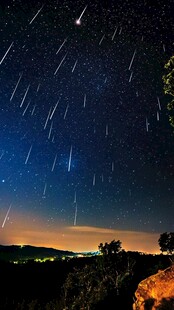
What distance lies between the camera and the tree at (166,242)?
40219 mm

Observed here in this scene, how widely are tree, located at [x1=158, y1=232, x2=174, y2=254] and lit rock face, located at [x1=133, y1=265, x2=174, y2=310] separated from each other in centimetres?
2709

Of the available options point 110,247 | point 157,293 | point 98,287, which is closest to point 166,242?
point 110,247

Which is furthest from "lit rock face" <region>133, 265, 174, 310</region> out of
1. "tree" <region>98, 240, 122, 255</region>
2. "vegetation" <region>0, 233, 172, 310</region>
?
"tree" <region>98, 240, 122, 255</region>

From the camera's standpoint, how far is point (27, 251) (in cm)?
17212

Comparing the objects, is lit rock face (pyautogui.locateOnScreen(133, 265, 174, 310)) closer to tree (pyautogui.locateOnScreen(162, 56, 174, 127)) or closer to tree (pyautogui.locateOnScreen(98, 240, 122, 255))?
tree (pyautogui.locateOnScreen(162, 56, 174, 127))

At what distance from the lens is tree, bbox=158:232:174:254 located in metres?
40.2

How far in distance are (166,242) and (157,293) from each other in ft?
98.0

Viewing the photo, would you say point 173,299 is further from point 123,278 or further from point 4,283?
point 4,283

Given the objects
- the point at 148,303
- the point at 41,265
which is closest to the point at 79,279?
the point at 148,303

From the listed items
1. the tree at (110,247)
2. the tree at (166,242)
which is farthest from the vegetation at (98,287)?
the tree at (166,242)

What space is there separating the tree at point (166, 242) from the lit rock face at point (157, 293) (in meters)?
27.1

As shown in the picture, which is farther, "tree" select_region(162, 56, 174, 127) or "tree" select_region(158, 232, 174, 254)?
"tree" select_region(158, 232, 174, 254)

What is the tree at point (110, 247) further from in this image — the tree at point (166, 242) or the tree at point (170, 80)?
the tree at point (170, 80)

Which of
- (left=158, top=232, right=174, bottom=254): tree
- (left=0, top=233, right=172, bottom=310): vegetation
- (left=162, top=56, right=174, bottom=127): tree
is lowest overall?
(left=0, top=233, right=172, bottom=310): vegetation
